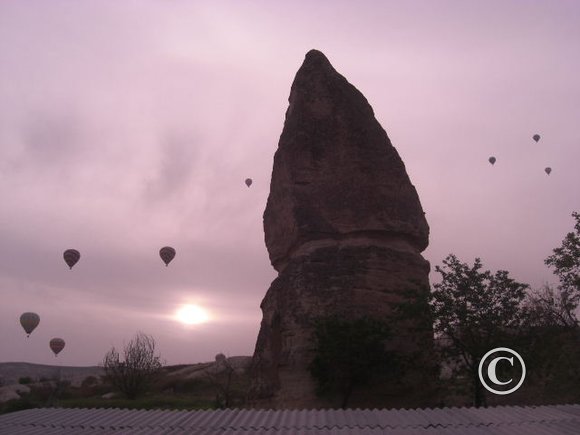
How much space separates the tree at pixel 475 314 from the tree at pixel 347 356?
5.50 ft

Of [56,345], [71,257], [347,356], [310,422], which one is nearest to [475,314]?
[347,356]

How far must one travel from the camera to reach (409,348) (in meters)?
17.5

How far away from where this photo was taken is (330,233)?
64.2 ft

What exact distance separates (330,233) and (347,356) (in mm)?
4610

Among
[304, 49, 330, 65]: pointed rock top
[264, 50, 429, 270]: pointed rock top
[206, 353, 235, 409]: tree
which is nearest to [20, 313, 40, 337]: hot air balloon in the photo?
[206, 353, 235, 409]: tree

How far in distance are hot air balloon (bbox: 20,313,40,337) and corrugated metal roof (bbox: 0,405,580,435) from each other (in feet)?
52.5

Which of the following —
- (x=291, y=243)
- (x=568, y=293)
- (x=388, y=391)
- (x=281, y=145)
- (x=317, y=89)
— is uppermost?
(x=317, y=89)

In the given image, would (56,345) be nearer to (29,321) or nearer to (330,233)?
(29,321)

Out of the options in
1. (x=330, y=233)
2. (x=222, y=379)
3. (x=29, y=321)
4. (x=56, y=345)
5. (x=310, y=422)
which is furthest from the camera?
(x=222, y=379)

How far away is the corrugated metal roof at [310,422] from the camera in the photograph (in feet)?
27.9

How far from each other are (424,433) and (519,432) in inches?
52.9

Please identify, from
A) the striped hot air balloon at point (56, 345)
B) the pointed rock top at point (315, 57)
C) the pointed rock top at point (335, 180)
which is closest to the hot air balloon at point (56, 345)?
the striped hot air balloon at point (56, 345)

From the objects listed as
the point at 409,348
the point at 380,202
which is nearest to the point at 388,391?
the point at 409,348

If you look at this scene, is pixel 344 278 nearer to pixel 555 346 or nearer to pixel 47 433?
pixel 555 346
